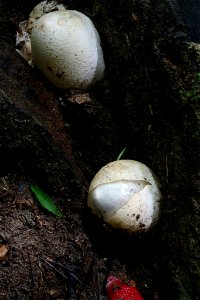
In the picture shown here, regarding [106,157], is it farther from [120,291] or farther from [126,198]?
[120,291]

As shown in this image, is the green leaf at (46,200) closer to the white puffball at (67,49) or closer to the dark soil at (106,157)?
the dark soil at (106,157)

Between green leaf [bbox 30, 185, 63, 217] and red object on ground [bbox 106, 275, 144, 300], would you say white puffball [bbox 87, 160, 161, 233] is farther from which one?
red object on ground [bbox 106, 275, 144, 300]

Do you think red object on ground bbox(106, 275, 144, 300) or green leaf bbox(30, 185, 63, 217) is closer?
red object on ground bbox(106, 275, 144, 300)

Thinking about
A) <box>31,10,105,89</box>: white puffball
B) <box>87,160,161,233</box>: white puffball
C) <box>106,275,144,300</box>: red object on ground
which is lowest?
<box>106,275,144,300</box>: red object on ground

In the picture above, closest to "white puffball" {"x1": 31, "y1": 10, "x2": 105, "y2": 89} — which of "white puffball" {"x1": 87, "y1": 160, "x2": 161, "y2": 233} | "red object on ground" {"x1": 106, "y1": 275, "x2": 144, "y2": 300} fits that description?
"white puffball" {"x1": 87, "y1": 160, "x2": 161, "y2": 233}

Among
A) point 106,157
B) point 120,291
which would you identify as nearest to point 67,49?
point 106,157
